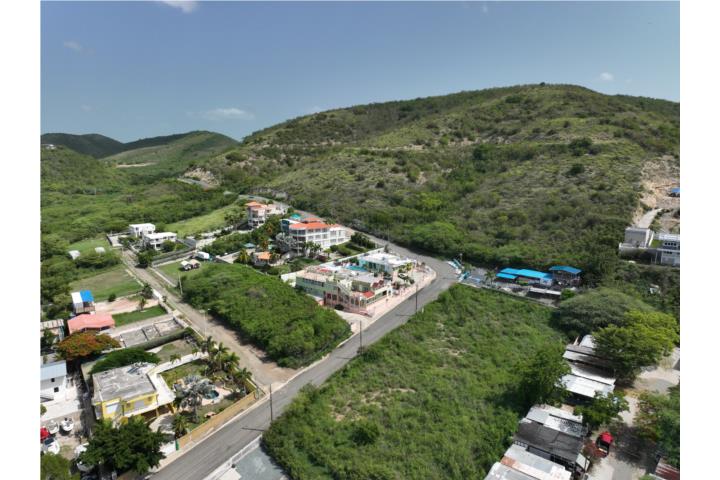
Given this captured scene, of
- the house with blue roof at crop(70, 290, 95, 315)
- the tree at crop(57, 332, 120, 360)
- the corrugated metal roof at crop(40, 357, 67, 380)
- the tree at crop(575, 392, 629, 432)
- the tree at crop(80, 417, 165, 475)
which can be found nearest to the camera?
the tree at crop(80, 417, 165, 475)

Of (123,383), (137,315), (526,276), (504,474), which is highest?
(526,276)

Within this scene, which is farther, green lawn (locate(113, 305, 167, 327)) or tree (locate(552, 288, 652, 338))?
green lawn (locate(113, 305, 167, 327))

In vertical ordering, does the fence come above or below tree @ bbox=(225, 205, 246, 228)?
below

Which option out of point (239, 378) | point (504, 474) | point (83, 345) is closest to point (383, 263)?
point (239, 378)

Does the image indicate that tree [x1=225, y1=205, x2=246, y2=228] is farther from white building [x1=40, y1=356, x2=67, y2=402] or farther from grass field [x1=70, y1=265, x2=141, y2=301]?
white building [x1=40, y1=356, x2=67, y2=402]

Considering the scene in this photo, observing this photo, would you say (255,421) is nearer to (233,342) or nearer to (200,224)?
(233,342)

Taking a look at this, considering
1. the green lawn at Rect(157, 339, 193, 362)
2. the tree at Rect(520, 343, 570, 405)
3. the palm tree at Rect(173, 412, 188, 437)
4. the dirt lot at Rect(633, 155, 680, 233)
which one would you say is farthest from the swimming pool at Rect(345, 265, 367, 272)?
the dirt lot at Rect(633, 155, 680, 233)
